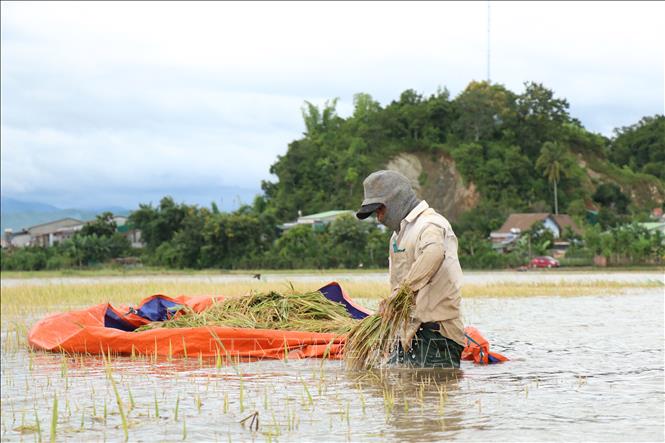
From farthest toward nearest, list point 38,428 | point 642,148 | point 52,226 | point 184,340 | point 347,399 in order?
point 52,226, point 642,148, point 184,340, point 347,399, point 38,428

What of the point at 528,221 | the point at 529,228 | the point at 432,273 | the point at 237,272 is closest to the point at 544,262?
the point at 529,228

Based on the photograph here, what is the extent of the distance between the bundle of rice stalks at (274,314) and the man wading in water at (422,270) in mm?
1696

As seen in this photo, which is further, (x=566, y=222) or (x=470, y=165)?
(x=470, y=165)

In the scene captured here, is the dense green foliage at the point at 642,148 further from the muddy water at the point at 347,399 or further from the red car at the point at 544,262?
the muddy water at the point at 347,399

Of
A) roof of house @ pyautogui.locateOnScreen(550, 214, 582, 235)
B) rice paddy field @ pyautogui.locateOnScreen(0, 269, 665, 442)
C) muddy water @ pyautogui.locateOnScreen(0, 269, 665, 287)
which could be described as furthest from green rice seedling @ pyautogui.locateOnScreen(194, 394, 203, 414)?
roof of house @ pyautogui.locateOnScreen(550, 214, 582, 235)

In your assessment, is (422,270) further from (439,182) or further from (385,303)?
(439,182)

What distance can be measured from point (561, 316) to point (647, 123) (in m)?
72.2

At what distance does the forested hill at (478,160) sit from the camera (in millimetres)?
76312

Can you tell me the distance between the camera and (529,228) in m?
61.1

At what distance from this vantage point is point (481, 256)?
54062 millimetres

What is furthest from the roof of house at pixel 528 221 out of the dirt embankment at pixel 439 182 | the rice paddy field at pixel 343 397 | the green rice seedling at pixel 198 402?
the green rice seedling at pixel 198 402

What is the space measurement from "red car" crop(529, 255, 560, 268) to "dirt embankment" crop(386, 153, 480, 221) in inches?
940

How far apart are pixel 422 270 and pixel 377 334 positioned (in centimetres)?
76

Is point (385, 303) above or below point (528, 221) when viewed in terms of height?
below
